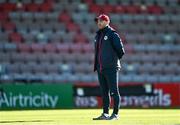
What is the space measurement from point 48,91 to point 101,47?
8708 millimetres

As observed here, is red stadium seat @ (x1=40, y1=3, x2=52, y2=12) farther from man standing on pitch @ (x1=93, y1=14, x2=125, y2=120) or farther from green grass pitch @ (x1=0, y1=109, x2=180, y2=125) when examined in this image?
man standing on pitch @ (x1=93, y1=14, x2=125, y2=120)

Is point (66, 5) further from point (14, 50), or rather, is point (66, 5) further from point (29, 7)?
point (14, 50)

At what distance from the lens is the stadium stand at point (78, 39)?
950 inches

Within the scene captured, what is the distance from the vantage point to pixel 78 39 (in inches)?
997

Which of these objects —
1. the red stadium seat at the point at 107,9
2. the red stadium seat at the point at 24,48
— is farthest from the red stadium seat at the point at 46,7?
the red stadium seat at the point at 107,9

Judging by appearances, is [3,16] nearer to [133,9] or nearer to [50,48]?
[50,48]

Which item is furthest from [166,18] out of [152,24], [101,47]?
[101,47]

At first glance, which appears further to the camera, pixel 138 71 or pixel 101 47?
pixel 138 71

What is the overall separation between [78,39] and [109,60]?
13854 millimetres

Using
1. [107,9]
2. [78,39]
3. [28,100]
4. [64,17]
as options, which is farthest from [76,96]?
[107,9]

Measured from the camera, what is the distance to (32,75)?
23.8 metres

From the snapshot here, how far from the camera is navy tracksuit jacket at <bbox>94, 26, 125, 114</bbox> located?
11438 millimetres

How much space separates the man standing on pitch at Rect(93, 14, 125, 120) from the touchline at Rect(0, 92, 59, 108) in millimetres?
8518

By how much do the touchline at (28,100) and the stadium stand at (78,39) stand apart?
111 inches
